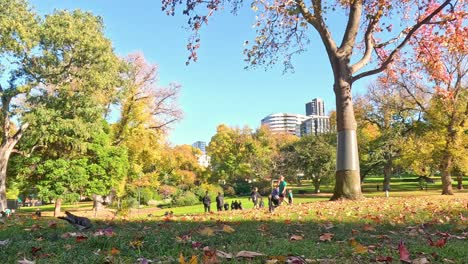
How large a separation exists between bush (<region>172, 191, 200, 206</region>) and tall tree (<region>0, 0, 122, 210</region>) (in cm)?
2507

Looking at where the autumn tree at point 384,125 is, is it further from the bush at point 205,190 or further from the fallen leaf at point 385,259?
the fallen leaf at point 385,259

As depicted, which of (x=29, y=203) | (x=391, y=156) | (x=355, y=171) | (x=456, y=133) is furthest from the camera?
(x=29, y=203)

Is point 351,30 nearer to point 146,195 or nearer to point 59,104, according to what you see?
point 59,104

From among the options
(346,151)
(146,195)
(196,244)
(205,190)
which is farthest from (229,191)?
(196,244)

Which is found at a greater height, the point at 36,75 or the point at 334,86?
the point at 36,75

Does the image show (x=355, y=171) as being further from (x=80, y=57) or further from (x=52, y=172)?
(x=52, y=172)

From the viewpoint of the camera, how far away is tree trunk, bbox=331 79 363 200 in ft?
40.7

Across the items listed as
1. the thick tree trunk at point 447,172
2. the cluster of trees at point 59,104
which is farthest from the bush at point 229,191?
the thick tree trunk at point 447,172

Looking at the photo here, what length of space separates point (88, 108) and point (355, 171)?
18.5 m

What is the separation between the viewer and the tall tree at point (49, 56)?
A: 23.3m

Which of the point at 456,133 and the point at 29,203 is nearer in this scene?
the point at 456,133

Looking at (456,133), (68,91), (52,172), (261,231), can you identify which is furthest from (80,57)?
(456,133)

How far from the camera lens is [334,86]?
13039 millimetres

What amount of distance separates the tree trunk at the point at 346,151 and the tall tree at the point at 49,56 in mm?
16657
